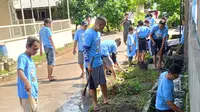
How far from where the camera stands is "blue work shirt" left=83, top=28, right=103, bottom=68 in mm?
5371

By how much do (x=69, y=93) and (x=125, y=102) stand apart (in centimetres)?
210

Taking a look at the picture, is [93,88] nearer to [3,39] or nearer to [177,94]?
[177,94]

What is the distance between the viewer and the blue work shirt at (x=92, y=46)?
17.6ft

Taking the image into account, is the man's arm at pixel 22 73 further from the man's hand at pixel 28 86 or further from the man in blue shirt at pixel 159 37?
the man in blue shirt at pixel 159 37

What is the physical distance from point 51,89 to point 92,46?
10.3ft

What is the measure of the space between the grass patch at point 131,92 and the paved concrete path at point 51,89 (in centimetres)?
119

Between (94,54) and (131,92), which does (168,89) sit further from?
(131,92)

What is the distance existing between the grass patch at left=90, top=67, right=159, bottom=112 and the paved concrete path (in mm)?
1190

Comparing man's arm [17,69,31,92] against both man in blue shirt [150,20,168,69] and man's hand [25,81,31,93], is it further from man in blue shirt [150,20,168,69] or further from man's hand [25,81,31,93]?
man in blue shirt [150,20,168,69]

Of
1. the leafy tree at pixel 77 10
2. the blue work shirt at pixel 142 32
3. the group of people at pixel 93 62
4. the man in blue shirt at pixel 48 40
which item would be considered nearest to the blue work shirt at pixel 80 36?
the group of people at pixel 93 62

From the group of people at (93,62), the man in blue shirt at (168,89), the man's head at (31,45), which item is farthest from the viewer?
the man's head at (31,45)

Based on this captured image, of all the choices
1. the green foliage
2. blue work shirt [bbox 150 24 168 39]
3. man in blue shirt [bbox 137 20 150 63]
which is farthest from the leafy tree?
blue work shirt [bbox 150 24 168 39]

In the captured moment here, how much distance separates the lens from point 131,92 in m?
6.65

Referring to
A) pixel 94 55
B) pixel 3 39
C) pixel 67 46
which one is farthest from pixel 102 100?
pixel 67 46
